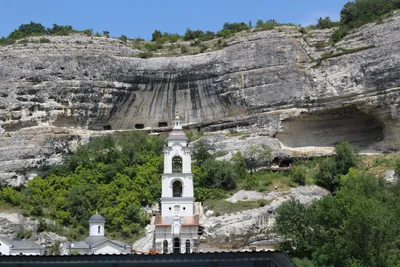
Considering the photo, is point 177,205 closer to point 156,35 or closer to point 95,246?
point 95,246

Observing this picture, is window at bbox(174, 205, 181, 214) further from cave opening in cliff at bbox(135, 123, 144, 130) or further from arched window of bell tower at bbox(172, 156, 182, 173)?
cave opening in cliff at bbox(135, 123, 144, 130)

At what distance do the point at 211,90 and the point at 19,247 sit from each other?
77.1 feet

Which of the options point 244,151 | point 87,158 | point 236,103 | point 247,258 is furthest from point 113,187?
point 247,258

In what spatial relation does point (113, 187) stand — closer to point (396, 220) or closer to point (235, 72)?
point (235, 72)

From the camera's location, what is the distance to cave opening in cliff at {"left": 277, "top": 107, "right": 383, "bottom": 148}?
201ft

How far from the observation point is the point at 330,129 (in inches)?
2461

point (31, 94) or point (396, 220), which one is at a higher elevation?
point (31, 94)

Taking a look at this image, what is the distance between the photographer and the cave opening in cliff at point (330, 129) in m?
61.3

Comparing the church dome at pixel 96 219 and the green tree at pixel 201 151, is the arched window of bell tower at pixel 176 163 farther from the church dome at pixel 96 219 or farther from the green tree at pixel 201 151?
the church dome at pixel 96 219

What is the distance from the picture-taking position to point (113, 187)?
54.1 meters

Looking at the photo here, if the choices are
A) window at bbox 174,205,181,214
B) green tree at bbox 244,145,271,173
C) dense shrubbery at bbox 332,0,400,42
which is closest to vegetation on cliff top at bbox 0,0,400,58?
dense shrubbery at bbox 332,0,400,42

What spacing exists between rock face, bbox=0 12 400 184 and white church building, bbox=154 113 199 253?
9584mm

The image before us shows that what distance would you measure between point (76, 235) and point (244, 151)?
14308 millimetres

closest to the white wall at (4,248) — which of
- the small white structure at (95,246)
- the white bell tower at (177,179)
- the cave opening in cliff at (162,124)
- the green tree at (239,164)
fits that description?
the small white structure at (95,246)
